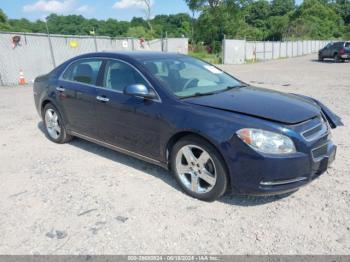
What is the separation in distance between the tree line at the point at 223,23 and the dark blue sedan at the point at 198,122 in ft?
72.7

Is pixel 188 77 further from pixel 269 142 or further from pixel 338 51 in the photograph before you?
pixel 338 51

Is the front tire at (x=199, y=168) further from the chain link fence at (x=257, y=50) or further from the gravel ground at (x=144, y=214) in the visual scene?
the chain link fence at (x=257, y=50)

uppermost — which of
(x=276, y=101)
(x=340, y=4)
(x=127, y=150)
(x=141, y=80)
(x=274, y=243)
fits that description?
(x=340, y=4)

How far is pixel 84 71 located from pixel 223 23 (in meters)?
46.6

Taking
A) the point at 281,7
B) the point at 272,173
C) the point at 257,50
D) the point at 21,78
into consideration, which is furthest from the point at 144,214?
the point at 281,7

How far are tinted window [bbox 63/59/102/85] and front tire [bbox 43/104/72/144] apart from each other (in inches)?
27.0

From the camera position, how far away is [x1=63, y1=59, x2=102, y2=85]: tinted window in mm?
4698

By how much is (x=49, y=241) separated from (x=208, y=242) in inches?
56.4

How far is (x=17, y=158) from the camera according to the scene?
5.04m

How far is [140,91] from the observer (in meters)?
3.76

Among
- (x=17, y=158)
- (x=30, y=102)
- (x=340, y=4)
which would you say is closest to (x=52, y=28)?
(x=30, y=102)

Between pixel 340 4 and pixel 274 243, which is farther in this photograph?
pixel 340 4

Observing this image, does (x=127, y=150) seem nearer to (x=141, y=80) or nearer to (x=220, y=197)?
(x=141, y=80)

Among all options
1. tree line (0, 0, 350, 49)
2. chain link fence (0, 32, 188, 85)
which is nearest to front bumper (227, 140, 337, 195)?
chain link fence (0, 32, 188, 85)
